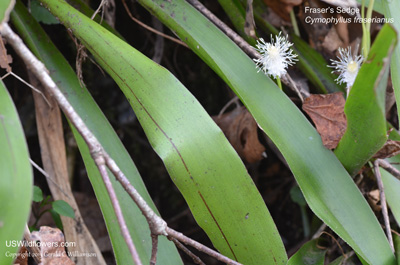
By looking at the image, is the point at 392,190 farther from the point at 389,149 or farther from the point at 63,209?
the point at 63,209

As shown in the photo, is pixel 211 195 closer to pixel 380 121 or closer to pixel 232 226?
pixel 232 226

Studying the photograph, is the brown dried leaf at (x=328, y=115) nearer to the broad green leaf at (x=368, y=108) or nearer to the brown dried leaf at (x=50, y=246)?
the broad green leaf at (x=368, y=108)

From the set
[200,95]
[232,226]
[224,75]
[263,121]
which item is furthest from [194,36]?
[200,95]

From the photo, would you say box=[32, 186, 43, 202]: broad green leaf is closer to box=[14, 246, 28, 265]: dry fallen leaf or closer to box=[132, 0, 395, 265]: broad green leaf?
box=[14, 246, 28, 265]: dry fallen leaf

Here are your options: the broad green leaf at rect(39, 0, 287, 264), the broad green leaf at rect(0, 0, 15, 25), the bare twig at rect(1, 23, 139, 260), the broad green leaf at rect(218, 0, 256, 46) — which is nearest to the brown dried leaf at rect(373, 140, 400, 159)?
the broad green leaf at rect(39, 0, 287, 264)

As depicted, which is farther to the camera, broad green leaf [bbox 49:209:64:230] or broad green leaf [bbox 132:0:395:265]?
broad green leaf [bbox 49:209:64:230]

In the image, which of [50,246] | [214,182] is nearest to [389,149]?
[214,182]
